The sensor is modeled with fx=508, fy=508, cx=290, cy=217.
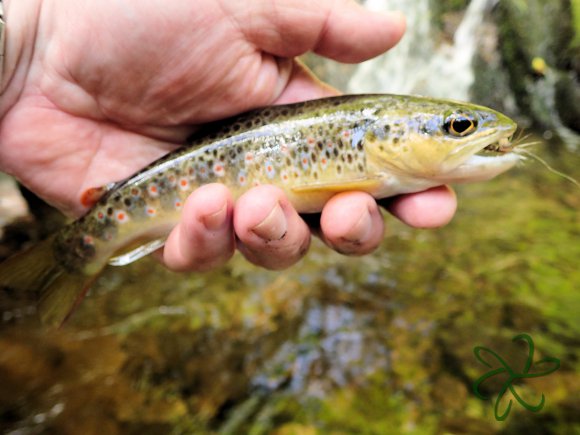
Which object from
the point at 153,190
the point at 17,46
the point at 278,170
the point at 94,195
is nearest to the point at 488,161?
the point at 278,170

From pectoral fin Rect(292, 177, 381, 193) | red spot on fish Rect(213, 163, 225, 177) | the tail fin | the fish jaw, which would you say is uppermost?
the fish jaw

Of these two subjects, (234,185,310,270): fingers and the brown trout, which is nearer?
(234,185,310,270): fingers

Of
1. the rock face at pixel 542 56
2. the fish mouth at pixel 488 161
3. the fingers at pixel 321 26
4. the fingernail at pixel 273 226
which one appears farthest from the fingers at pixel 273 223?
the rock face at pixel 542 56

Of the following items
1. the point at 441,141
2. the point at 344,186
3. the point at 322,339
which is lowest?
the point at 322,339

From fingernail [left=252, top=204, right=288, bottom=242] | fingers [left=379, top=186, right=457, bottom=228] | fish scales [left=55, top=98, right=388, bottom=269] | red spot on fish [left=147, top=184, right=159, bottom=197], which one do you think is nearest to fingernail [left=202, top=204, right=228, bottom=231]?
fingernail [left=252, top=204, right=288, bottom=242]

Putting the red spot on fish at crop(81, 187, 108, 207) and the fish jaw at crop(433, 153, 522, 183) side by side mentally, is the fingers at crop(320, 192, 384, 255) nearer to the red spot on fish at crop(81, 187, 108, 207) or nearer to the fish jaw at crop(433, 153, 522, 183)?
the fish jaw at crop(433, 153, 522, 183)

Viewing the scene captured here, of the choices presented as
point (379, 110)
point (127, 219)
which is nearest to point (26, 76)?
point (127, 219)

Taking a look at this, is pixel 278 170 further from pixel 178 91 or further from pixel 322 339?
pixel 322 339
